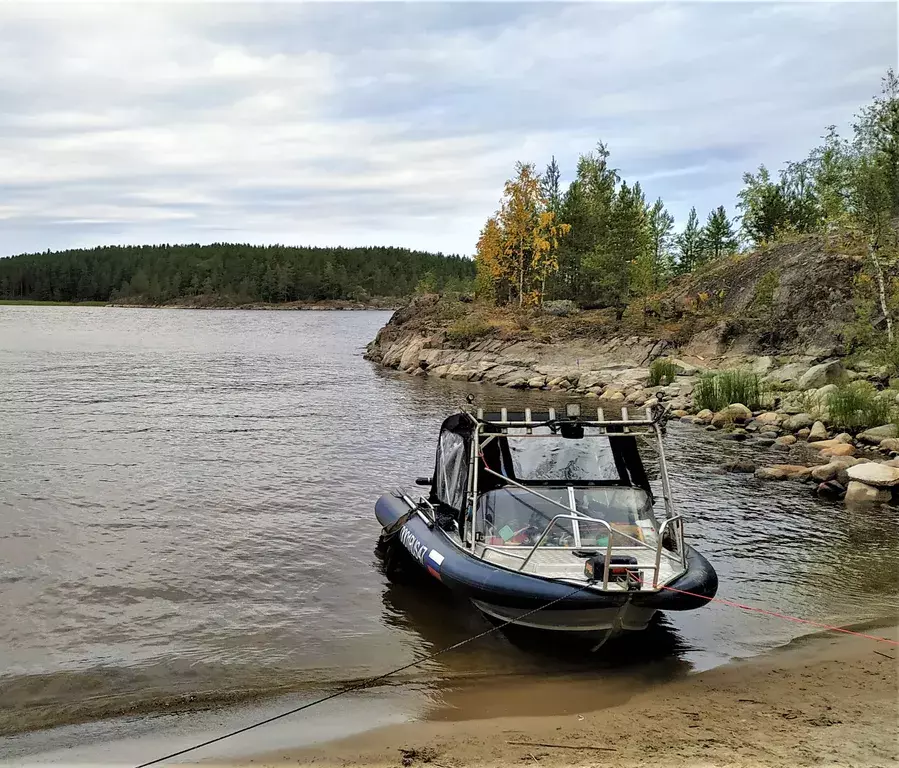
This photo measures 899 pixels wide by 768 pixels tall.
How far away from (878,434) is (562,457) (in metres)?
13.2

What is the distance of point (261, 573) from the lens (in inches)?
464

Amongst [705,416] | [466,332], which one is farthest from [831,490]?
[466,332]

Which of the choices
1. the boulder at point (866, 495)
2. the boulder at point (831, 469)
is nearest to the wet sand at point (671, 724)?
the boulder at point (866, 495)

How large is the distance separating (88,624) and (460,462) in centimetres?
540

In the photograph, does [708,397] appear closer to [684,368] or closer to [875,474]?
[684,368]

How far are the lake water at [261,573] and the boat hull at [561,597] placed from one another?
486 millimetres

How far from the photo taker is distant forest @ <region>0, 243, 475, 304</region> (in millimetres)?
165875

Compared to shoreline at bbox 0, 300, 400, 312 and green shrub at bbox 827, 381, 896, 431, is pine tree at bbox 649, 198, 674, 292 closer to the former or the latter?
green shrub at bbox 827, 381, 896, 431

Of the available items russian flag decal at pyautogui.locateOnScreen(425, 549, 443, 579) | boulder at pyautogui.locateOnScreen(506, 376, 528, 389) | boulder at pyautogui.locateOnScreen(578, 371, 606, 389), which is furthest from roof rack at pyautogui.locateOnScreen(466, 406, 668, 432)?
boulder at pyautogui.locateOnScreen(506, 376, 528, 389)

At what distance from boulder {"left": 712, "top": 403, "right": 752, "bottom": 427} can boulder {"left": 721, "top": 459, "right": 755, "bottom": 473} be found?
5.46m

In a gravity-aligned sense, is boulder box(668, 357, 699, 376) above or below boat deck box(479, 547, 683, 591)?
above

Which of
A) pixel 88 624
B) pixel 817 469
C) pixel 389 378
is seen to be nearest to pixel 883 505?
pixel 817 469

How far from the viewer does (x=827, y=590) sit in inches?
427

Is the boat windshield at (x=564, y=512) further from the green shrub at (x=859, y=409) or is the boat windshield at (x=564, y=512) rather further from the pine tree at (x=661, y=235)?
the pine tree at (x=661, y=235)
